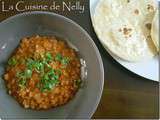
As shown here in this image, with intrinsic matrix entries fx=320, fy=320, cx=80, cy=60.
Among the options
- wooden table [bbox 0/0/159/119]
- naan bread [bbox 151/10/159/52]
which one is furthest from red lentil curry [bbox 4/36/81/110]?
naan bread [bbox 151/10/159/52]

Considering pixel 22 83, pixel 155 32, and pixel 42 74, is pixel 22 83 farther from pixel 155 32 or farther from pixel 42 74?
pixel 155 32

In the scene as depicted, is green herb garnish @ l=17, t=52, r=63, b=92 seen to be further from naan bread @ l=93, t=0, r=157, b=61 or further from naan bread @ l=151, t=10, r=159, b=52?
naan bread @ l=151, t=10, r=159, b=52

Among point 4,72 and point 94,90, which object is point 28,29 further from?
point 94,90

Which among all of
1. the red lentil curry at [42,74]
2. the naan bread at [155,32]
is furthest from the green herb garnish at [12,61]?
the naan bread at [155,32]

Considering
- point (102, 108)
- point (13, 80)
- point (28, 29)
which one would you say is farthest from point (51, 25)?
point (102, 108)

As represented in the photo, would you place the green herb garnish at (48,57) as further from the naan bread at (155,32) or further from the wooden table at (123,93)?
the naan bread at (155,32)

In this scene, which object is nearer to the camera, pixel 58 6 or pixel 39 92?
pixel 39 92
